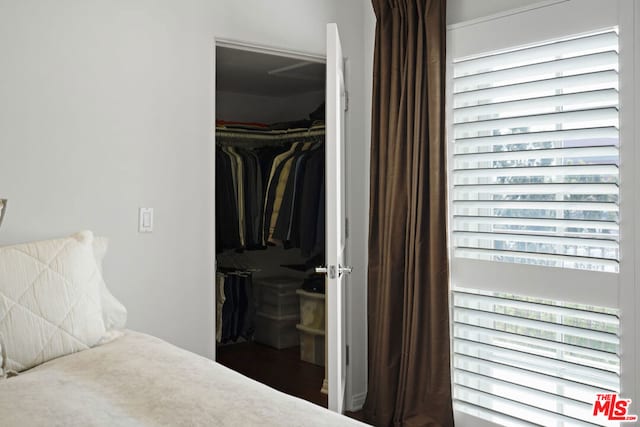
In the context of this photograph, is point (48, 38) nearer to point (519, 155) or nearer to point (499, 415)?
point (519, 155)

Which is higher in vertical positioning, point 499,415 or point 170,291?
point 170,291

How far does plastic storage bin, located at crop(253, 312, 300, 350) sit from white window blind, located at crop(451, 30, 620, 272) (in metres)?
2.33

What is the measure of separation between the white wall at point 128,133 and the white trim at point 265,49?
4 cm

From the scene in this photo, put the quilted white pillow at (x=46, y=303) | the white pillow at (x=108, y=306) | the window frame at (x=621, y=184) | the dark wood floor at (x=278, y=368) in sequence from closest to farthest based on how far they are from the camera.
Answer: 1. the quilted white pillow at (x=46, y=303)
2. the white pillow at (x=108, y=306)
3. the window frame at (x=621, y=184)
4. the dark wood floor at (x=278, y=368)

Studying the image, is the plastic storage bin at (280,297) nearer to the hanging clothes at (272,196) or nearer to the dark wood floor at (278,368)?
the dark wood floor at (278,368)

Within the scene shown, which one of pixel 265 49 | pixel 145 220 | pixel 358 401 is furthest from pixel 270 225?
pixel 145 220

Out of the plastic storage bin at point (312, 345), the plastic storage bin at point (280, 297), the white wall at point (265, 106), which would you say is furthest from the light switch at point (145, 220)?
the white wall at point (265, 106)

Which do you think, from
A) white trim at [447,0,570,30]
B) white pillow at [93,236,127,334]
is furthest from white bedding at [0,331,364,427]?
white trim at [447,0,570,30]

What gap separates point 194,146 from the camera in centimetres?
260

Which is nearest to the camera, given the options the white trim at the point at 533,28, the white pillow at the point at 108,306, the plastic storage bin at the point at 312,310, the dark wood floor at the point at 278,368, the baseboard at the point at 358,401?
the white pillow at the point at 108,306

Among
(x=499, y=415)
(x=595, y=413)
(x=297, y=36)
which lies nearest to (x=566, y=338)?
(x=595, y=413)

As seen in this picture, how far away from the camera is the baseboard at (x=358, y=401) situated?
324 cm

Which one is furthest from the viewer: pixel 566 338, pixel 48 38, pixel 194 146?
pixel 194 146

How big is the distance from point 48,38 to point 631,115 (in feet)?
7.61
